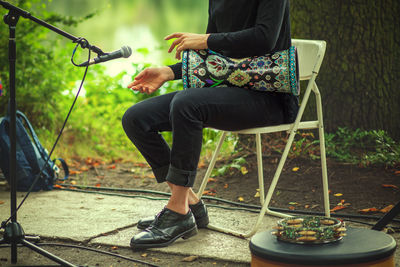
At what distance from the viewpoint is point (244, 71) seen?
7.51 ft

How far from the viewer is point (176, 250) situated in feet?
7.38

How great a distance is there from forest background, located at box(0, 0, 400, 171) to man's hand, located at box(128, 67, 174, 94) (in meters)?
1.36

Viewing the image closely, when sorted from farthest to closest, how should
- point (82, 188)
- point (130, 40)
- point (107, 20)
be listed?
point (107, 20)
point (130, 40)
point (82, 188)

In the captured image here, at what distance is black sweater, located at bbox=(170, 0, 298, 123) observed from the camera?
7.41ft

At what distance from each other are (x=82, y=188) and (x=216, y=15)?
178 centimetres

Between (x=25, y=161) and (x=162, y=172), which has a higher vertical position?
(x=162, y=172)

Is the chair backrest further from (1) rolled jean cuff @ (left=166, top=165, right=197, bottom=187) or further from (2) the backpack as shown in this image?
(2) the backpack

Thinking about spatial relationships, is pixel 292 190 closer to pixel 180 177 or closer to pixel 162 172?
pixel 162 172

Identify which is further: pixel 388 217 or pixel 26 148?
pixel 26 148

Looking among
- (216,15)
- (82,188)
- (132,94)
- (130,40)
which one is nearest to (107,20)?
(130,40)

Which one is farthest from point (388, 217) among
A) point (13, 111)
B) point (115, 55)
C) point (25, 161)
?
point (25, 161)

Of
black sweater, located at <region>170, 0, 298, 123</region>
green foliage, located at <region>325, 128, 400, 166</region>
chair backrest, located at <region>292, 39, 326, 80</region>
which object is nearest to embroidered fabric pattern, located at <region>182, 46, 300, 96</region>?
black sweater, located at <region>170, 0, 298, 123</region>

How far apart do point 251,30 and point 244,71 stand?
176 mm

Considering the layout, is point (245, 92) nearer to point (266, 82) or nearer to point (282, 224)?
point (266, 82)
